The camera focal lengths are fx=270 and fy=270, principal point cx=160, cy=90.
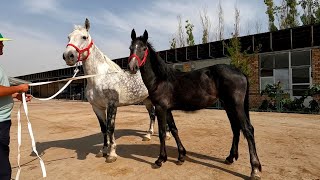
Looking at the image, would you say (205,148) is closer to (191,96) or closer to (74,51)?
(191,96)

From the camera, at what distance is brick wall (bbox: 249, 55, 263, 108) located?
1834 cm

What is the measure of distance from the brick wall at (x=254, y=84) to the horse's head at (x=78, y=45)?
14.8 meters

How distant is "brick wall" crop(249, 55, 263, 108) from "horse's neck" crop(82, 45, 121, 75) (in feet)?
46.9

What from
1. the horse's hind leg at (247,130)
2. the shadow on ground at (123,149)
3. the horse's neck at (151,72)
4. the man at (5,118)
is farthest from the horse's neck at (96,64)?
the horse's hind leg at (247,130)

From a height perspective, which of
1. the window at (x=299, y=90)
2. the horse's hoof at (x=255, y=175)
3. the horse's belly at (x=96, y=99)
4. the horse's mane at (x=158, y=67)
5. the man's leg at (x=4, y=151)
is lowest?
the horse's hoof at (x=255, y=175)

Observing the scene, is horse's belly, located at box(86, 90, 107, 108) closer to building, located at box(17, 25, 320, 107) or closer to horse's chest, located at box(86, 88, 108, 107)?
horse's chest, located at box(86, 88, 108, 107)

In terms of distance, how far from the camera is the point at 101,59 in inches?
243

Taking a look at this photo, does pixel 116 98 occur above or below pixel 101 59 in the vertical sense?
below

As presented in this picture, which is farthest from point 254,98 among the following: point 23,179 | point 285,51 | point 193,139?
point 23,179

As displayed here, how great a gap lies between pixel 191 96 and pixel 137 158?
194 cm

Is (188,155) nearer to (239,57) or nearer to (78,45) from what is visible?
(78,45)

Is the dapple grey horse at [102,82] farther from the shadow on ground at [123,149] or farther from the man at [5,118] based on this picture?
the man at [5,118]

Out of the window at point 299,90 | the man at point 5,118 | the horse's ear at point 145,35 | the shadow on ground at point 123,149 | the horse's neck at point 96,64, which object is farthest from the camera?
the window at point 299,90

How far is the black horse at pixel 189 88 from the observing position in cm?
469
